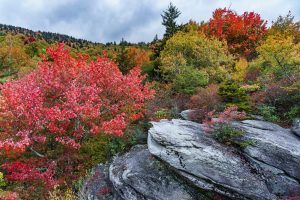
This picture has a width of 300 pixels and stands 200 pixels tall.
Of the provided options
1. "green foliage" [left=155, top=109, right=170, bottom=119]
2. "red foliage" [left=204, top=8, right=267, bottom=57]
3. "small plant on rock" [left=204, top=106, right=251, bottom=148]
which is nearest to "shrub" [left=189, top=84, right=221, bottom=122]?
"green foliage" [left=155, top=109, right=170, bottom=119]

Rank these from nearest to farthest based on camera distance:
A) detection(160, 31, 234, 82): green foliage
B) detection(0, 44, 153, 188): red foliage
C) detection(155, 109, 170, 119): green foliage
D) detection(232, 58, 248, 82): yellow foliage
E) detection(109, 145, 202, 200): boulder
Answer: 1. detection(109, 145, 202, 200): boulder
2. detection(0, 44, 153, 188): red foliage
3. detection(155, 109, 170, 119): green foliage
4. detection(232, 58, 248, 82): yellow foliage
5. detection(160, 31, 234, 82): green foliage

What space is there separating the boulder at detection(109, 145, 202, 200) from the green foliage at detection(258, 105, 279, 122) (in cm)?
500

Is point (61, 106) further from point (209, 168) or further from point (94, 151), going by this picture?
point (209, 168)

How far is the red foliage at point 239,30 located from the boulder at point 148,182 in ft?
66.8

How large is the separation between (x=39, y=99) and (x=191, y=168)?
22.1 feet

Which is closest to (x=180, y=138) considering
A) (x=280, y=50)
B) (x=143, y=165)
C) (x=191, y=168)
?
(x=191, y=168)

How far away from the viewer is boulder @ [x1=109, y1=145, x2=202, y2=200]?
1100 cm

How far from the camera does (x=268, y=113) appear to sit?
13.6 metres

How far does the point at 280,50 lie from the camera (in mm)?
16859

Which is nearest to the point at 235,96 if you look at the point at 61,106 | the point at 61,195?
the point at 61,106

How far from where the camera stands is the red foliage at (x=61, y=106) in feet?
41.0

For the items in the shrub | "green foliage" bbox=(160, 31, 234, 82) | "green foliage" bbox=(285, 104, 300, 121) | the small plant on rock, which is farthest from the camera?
"green foliage" bbox=(160, 31, 234, 82)

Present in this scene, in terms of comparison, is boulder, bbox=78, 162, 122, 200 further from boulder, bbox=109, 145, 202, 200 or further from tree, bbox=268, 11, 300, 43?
tree, bbox=268, 11, 300, 43

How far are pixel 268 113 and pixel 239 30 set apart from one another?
18785mm
